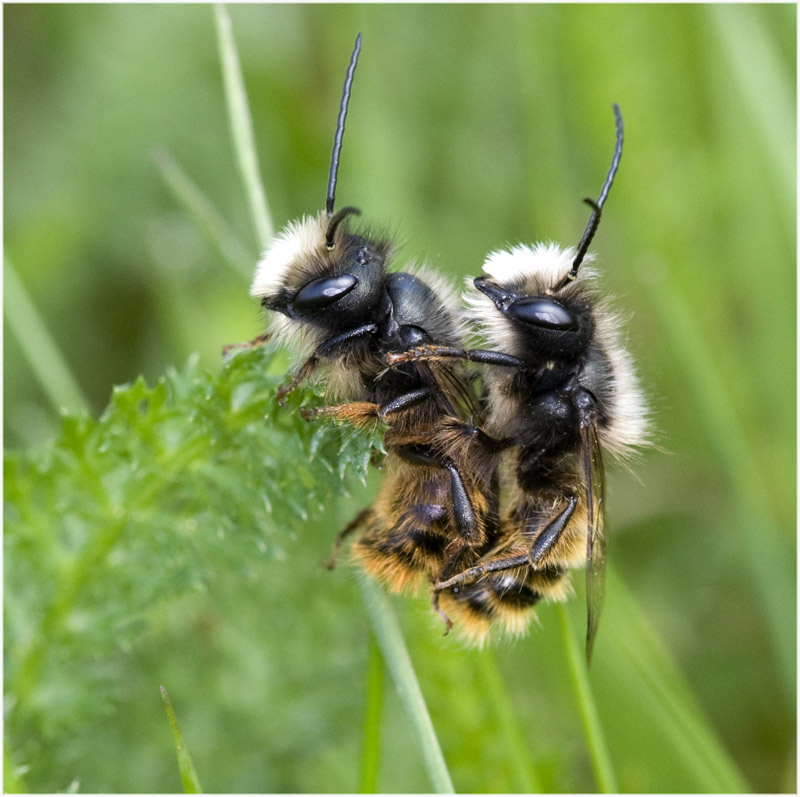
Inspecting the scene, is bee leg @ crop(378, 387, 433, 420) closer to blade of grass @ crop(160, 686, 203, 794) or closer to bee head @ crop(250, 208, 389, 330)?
bee head @ crop(250, 208, 389, 330)

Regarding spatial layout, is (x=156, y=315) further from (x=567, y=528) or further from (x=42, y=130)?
(x=567, y=528)

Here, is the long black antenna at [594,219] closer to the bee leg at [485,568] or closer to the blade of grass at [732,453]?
the bee leg at [485,568]

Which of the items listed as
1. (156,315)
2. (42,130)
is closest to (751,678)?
(156,315)

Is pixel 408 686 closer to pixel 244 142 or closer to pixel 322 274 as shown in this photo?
pixel 322 274

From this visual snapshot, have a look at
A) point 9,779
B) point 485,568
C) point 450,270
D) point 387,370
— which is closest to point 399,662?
point 485,568

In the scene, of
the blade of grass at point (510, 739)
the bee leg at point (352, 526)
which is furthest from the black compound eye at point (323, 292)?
the blade of grass at point (510, 739)

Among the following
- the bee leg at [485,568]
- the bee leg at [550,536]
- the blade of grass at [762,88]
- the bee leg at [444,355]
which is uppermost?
the blade of grass at [762,88]

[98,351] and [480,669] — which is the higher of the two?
[98,351]
